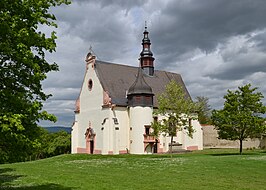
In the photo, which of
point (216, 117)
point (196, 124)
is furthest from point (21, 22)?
point (196, 124)

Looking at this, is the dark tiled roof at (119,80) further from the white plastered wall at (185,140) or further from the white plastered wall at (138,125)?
the white plastered wall at (185,140)

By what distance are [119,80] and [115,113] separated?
19.0 feet

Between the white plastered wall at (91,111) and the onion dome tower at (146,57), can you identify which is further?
the onion dome tower at (146,57)

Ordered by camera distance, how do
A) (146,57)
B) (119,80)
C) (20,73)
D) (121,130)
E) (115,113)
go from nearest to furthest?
(20,73) < (115,113) < (121,130) < (119,80) < (146,57)

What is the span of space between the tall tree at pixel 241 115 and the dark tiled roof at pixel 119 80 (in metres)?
15.4

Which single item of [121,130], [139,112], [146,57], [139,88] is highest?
[146,57]

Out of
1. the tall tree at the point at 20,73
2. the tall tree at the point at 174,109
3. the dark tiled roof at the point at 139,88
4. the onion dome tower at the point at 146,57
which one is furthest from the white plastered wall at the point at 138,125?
the tall tree at the point at 20,73

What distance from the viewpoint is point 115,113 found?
47531 millimetres

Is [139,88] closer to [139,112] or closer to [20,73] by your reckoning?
[139,112]

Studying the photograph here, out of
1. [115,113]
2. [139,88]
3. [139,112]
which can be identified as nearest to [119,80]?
[139,88]

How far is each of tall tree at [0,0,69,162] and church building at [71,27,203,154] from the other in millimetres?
36053

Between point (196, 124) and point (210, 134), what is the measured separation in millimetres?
5023

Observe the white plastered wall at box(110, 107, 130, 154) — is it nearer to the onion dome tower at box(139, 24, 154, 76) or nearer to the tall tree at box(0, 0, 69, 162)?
the onion dome tower at box(139, 24, 154, 76)

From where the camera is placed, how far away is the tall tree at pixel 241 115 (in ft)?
116
